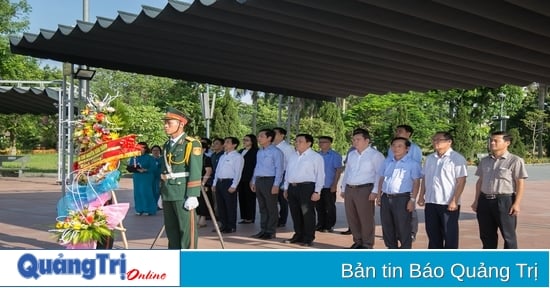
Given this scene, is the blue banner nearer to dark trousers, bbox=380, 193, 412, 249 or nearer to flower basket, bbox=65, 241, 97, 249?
flower basket, bbox=65, 241, 97, 249

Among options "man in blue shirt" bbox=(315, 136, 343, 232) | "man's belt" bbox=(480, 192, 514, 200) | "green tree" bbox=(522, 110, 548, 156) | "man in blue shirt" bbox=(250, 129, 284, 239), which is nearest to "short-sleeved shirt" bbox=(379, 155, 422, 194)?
"man's belt" bbox=(480, 192, 514, 200)

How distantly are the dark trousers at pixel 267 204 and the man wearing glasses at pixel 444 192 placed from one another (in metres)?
2.80

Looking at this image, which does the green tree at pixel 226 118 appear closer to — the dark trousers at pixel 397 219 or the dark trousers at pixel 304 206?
the dark trousers at pixel 304 206

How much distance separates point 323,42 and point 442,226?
285cm

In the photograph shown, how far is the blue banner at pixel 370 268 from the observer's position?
401cm

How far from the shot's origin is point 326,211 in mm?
9789

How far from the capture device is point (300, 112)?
185 feet

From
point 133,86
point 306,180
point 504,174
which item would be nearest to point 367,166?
point 306,180

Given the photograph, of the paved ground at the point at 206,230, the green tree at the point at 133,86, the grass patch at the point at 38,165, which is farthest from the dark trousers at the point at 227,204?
the green tree at the point at 133,86

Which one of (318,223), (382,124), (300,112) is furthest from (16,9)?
(318,223)

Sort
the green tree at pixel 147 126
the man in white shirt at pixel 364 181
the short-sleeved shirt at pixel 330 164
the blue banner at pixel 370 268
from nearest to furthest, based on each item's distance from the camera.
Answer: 1. the blue banner at pixel 370 268
2. the man in white shirt at pixel 364 181
3. the short-sleeved shirt at pixel 330 164
4. the green tree at pixel 147 126

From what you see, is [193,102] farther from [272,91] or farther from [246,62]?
[246,62]

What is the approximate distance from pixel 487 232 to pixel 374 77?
4.58 m

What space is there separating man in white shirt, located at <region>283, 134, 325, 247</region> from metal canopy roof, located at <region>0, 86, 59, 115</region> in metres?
12.2
